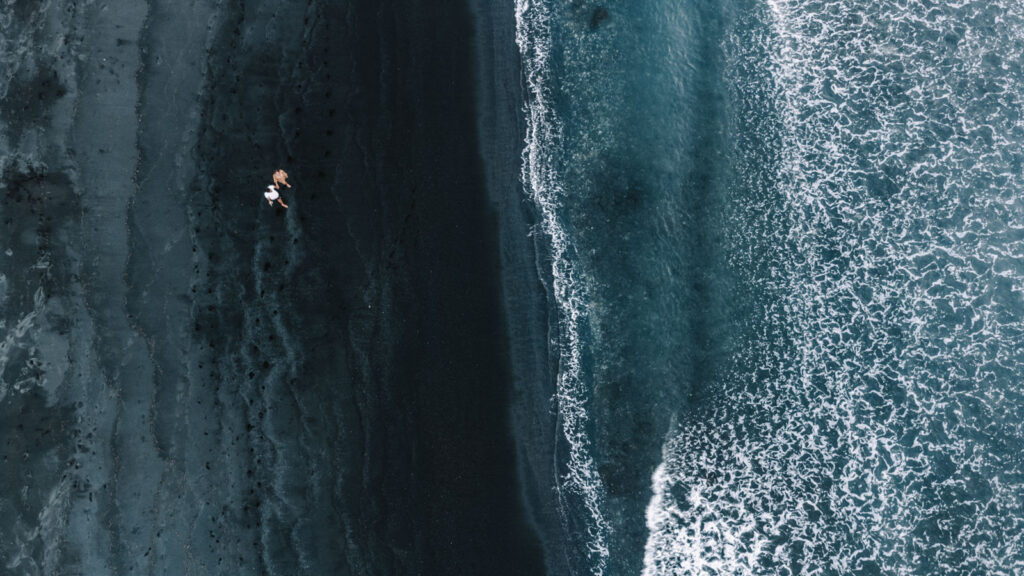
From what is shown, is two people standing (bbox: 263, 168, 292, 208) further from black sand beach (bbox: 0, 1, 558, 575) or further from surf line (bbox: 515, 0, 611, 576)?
surf line (bbox: 515, 0, 611, 576)

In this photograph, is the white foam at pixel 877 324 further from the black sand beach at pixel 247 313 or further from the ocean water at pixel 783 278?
the black sand beach at pixel 247 313

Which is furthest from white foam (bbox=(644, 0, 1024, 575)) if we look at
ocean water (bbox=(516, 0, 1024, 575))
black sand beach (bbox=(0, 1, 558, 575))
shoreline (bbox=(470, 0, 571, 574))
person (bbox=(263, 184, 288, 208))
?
person (bbox=(263, 184, 288, 208))

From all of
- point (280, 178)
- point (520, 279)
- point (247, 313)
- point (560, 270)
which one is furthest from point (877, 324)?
point (247, 313)

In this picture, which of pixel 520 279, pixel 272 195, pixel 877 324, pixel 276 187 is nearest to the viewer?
pixel 272 195

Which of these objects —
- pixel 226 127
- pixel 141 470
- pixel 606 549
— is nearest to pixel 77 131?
pixel 226 127

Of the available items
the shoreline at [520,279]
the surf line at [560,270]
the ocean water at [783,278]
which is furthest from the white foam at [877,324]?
the shoreline at [520,279]

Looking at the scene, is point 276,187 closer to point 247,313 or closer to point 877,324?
point 247,313

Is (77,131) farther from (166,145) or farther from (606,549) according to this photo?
(606,549)
